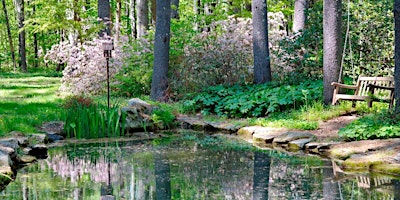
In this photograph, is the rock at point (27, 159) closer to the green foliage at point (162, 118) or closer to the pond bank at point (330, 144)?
the green foliage at point (162, 118)

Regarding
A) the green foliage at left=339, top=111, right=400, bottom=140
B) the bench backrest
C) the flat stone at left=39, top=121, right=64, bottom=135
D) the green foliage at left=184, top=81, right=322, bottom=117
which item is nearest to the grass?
the flat stone at left=39, top=121, right=64, bottom=135

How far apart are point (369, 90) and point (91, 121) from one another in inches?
197

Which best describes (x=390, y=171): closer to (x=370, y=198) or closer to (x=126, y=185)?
(x=370, y=198)

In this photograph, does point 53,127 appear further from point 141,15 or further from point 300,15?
point 141,15

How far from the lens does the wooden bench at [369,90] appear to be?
980 centimetres

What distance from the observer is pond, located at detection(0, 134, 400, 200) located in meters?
5.84

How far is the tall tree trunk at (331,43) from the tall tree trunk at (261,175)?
2986 mm

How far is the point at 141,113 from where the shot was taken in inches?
431

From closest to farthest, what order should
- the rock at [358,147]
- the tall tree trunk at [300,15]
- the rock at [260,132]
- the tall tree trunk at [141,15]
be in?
the rock at [358,147] → the rock at [260,132] → the tall tree trunk at [300,15] → the tall tree trunk at [141,15]

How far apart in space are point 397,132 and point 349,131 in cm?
73

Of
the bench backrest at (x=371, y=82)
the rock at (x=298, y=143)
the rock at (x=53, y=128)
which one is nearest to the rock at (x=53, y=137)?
the rock at (x=53, y=128)

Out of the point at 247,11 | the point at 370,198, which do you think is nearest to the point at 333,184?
the point at 370,198

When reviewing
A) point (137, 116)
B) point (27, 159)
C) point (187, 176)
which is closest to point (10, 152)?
point (27, 159)

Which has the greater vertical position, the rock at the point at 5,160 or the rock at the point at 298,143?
the rock at the point at 5,160
